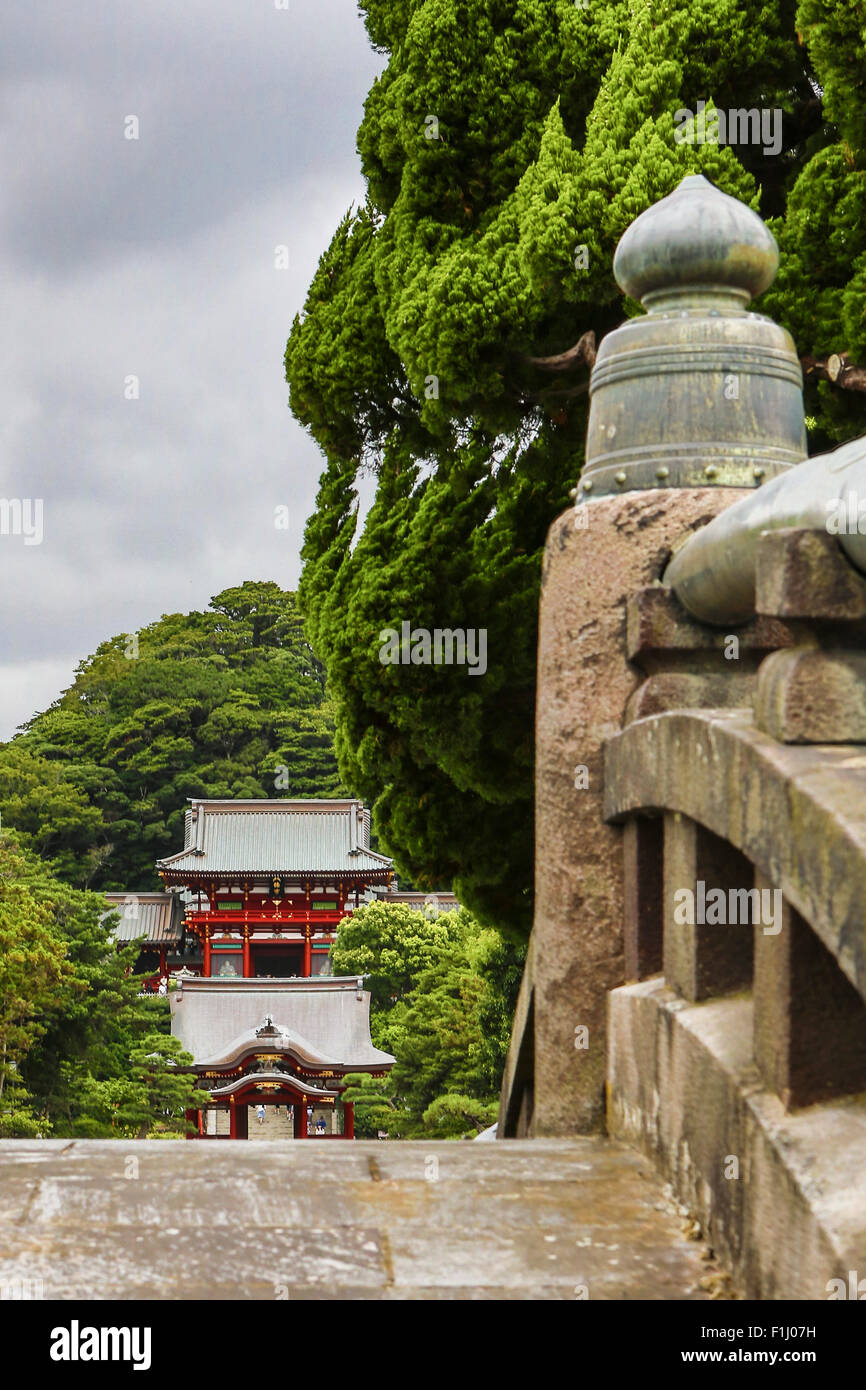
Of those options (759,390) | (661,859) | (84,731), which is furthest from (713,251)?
(84,731)

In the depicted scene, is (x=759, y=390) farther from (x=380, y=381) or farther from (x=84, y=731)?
(x=84, y=731)

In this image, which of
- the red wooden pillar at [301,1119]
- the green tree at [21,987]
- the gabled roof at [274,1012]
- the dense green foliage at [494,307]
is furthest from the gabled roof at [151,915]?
the dense green foliage at [494,307]

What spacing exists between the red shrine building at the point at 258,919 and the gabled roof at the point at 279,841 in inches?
0.8

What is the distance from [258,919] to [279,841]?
5.49 feet

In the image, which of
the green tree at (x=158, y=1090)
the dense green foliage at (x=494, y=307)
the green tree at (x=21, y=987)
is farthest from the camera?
the green tree at (x=158, y=1090)

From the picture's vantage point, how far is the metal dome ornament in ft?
9.75

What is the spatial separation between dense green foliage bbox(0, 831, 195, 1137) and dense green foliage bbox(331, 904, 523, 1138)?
283 centimetres

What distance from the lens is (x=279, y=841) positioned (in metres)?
28.1

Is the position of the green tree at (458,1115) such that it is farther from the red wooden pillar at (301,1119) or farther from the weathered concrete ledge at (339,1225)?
the weathered concrete ledge at (339,1225)

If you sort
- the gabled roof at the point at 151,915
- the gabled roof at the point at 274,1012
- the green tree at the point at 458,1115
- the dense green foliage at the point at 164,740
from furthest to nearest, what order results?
the dense green foliage at the point at 164,740 → the gabled roof at the point at 151,915 → the gabled roof at the point at 274,1012 → the green tree at the point at 458,1115

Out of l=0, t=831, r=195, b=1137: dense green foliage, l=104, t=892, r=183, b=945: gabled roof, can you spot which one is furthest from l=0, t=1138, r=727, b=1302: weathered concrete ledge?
l=104, t=892, r=183, b=945: gabled roof

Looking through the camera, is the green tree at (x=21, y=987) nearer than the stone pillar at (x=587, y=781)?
No

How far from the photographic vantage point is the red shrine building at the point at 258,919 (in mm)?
24344

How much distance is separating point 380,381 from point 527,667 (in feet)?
5.21
